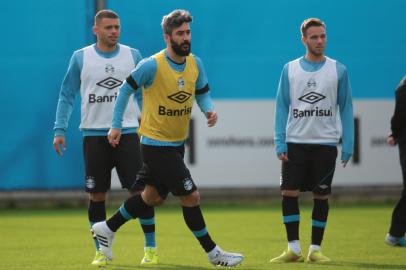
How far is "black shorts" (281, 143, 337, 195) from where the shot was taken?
9.38 meters

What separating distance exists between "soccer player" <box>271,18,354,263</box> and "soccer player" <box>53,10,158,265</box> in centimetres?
128

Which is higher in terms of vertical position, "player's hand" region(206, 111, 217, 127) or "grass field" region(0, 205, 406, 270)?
"player's hand" region(206, 111, 217, 127)

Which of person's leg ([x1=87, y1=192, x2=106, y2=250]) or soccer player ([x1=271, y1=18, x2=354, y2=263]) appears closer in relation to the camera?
soccer player ([x1=271, y1=18, x2=354, y2=263])

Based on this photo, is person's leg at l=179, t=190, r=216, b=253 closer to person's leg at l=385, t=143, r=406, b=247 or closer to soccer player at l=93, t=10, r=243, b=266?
soccer player at l=93, t=10, r=243, b=266

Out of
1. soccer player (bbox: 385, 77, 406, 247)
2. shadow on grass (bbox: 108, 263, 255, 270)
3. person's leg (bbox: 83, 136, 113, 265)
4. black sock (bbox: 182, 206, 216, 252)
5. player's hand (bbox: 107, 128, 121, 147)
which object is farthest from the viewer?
soccer player (bbox: 385, 77, 406, 247)

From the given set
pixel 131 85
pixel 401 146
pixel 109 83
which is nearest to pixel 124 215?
pixel 131 85

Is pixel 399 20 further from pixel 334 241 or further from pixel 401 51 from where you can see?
pixel 334 241

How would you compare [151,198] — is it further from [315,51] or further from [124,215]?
[315,51]

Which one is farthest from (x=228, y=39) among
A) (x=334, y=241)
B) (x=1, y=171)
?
(x=334, y=241)

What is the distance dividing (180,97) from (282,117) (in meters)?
1.30

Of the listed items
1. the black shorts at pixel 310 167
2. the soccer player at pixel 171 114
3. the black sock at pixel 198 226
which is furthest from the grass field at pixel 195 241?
the black shorts at pixel 310 167

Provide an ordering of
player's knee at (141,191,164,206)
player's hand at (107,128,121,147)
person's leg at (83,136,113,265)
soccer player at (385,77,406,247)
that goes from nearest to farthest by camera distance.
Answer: player's hand at (107,128,121,147) → player's knee at (141,191,164,206) → person's leg at (83,136,113,265) → soccer player at (385,77,406,247)

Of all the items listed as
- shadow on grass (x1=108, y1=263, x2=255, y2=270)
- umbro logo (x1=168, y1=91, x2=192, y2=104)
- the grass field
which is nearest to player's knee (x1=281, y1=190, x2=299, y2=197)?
the grass field

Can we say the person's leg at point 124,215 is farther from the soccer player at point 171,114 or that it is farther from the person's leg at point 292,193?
the person's leg at point 292,193
